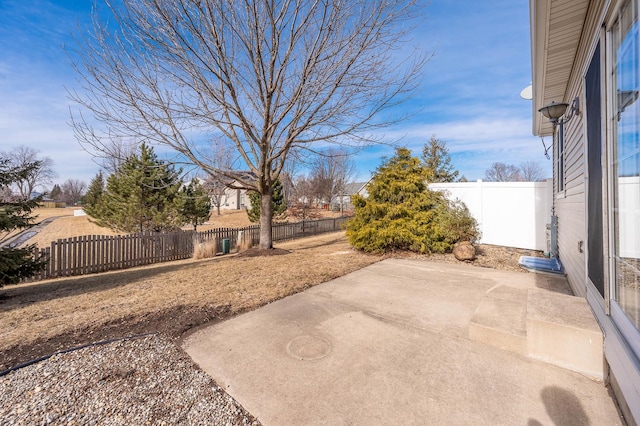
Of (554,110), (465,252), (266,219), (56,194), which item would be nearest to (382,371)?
(554,110)

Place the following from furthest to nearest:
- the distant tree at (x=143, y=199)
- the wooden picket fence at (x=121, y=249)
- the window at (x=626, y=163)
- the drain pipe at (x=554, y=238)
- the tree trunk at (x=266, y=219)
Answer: the distant tree at (x=143, y=199) < the tree trunk at (x=266, y=219) < the wooden picket fence at (x=121, y=249) < the drain pipe at (x=554, y=238) < the window at (x=626, y=163)

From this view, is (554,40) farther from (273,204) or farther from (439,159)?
(439,159)

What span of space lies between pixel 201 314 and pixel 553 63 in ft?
21.5

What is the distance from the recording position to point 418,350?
2732 millimetres

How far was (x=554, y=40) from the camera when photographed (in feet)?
12.2

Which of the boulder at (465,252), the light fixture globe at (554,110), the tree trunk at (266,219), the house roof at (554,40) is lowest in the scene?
the boulder at (465,252)

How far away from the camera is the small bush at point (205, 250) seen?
10469mm

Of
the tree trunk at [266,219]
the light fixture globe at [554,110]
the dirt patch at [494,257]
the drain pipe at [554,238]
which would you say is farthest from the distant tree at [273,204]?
the light fixture globe at [554,110]

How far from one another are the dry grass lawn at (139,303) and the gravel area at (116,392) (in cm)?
47

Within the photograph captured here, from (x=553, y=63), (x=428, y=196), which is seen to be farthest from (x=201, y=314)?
(x=428, y=196)

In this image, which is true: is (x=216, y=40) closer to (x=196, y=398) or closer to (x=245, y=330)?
(x=245, y=330)

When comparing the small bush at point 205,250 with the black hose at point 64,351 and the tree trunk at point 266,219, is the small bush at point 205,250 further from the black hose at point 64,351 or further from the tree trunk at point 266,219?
the black hose at point 64,351

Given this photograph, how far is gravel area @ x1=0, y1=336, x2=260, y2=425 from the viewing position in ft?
5.92

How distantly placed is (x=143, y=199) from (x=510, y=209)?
1459 centimetres
